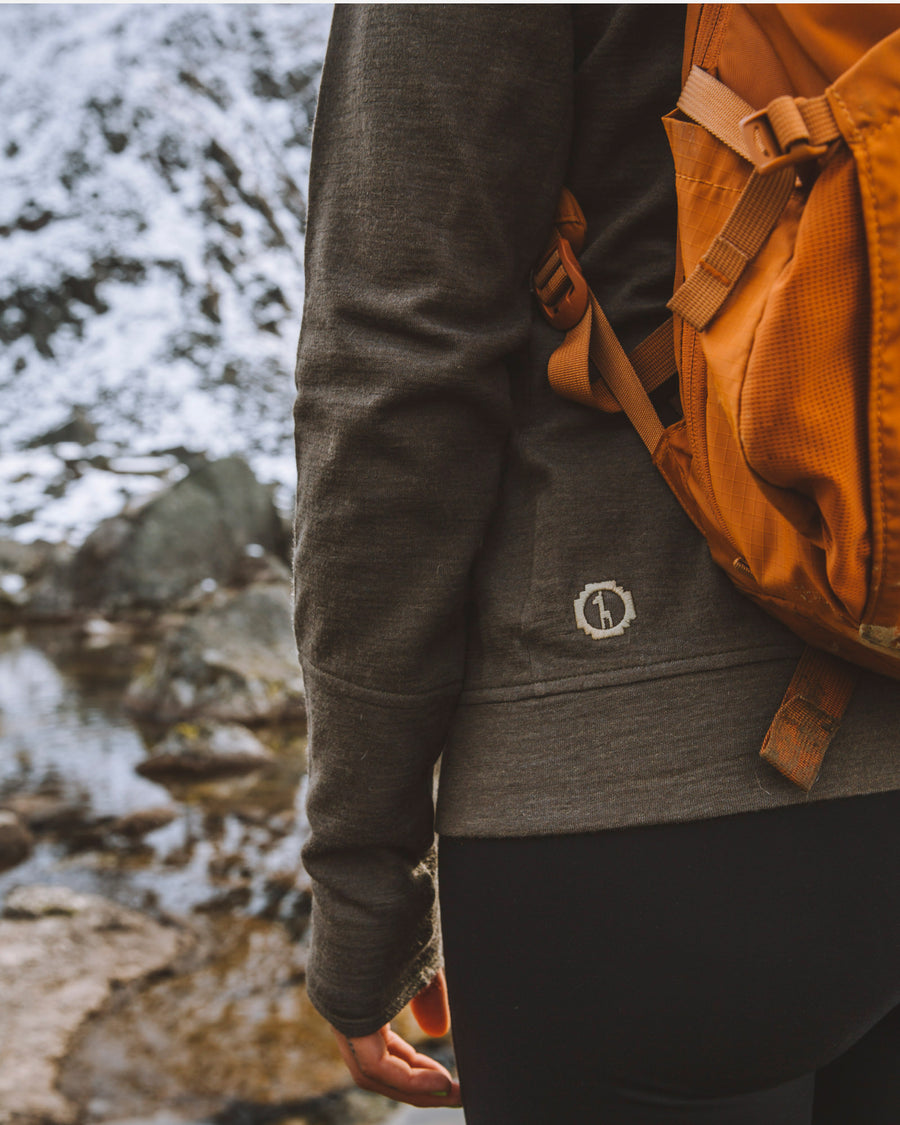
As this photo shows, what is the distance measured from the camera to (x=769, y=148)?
56 centimetres

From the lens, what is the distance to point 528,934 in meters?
0.69

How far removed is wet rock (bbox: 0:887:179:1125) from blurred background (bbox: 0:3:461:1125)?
0.01m

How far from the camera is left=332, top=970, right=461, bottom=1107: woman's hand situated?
2.94 ft

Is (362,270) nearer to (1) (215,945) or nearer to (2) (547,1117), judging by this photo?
(2) (547,1117)

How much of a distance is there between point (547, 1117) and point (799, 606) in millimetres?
451

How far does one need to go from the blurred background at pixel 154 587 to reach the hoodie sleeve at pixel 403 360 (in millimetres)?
589

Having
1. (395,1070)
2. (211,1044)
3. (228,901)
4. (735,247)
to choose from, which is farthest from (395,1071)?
(228,901)

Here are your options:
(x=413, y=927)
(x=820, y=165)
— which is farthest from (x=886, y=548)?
(x=413, y=927)

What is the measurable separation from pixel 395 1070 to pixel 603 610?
547 millimetres

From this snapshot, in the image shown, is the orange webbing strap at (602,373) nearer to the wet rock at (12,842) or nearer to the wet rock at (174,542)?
the wet rock at (12,842)

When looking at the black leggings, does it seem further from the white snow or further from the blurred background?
the white snow

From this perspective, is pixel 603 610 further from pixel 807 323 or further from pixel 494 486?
pixel 807 323

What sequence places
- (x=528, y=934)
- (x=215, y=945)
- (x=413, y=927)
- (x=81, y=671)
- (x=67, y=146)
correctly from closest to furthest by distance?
(x=528, y=934) < (x=413, y=927) < (x=215, y=945) < (x=81, y=671) < (x=67, y=146)

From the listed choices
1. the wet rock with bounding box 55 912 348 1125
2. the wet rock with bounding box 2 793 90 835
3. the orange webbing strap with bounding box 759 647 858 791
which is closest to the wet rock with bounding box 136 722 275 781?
the wet rock with bounding box 2 793 90 835
